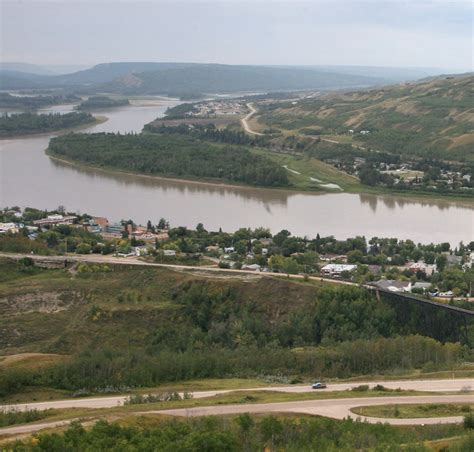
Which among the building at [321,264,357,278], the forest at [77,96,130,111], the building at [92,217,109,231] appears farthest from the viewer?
the forest at [77,96,130,111]

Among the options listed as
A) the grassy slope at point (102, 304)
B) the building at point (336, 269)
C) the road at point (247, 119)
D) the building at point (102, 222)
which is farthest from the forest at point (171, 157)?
the grassy slope at point (102, 304)

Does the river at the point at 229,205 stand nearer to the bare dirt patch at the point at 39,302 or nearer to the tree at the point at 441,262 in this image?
the tree at the point at 441,262

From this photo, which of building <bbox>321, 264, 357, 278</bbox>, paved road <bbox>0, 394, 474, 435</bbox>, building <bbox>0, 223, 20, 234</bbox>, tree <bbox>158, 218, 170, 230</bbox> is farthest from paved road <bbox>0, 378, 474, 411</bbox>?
tree <bbox>158, 218, 170, 230</bbox>

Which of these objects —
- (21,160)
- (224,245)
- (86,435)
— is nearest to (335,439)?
(86,435)

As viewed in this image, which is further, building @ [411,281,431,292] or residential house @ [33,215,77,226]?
residential house @ [33,215,77,226]

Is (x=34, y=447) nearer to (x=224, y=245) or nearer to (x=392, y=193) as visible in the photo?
(x=224, y=245)

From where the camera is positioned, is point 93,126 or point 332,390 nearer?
point 332,390

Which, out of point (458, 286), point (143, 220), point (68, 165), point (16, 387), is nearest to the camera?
point (16, 387)

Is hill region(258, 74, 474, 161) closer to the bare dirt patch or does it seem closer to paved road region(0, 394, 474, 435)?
the bare dirt patch

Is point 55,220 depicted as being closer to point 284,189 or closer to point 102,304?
point 102,304
